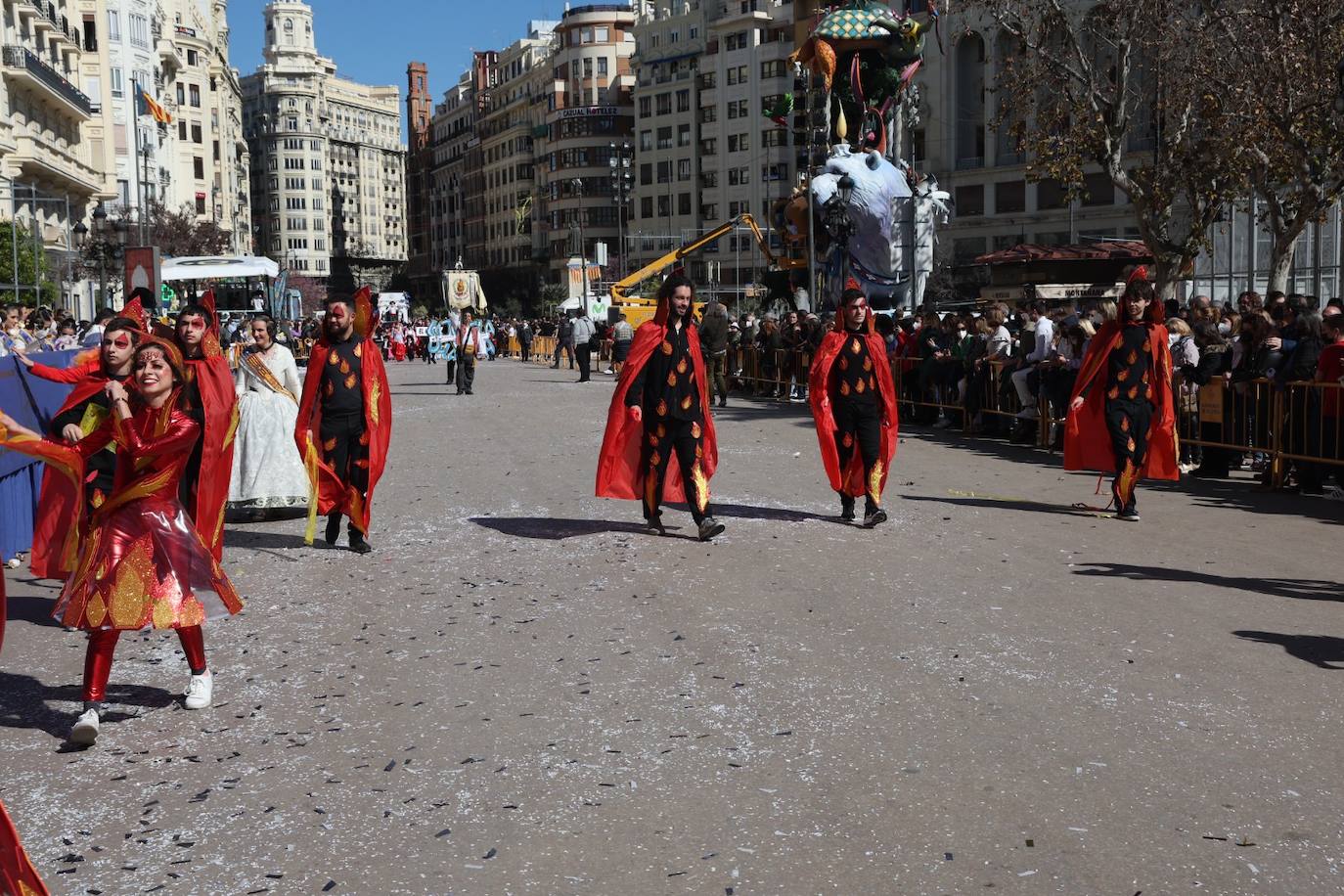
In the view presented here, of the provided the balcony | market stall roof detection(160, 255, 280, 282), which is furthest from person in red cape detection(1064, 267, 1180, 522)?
the balcony

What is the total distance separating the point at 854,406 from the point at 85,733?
22.0 ft

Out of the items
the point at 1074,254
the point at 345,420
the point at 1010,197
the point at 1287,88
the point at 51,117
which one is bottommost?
the point at 345,420

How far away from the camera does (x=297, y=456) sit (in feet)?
39.9

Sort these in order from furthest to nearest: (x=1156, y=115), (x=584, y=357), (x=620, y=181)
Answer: (x=620, y=181)
(x=584, y=357)
(x=1156, y=115)

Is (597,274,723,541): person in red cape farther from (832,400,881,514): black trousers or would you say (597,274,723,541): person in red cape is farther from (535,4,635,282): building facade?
(535,4,635,282): building facade

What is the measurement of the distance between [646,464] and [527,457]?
591 centimetres

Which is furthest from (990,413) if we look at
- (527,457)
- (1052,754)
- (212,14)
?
(212,14)

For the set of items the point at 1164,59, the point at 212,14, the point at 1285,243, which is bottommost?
the point at 1285,243

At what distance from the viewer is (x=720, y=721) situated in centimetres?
588

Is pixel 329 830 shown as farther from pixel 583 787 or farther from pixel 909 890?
pixel 909 890

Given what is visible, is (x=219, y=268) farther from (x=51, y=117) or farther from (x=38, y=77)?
(x=51, y=117)

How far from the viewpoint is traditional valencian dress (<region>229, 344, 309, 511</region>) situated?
12.0 metres

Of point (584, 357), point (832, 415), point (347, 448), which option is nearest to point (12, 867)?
point (347, 448)

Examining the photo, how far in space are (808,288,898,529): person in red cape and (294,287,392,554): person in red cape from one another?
3.22 metres
